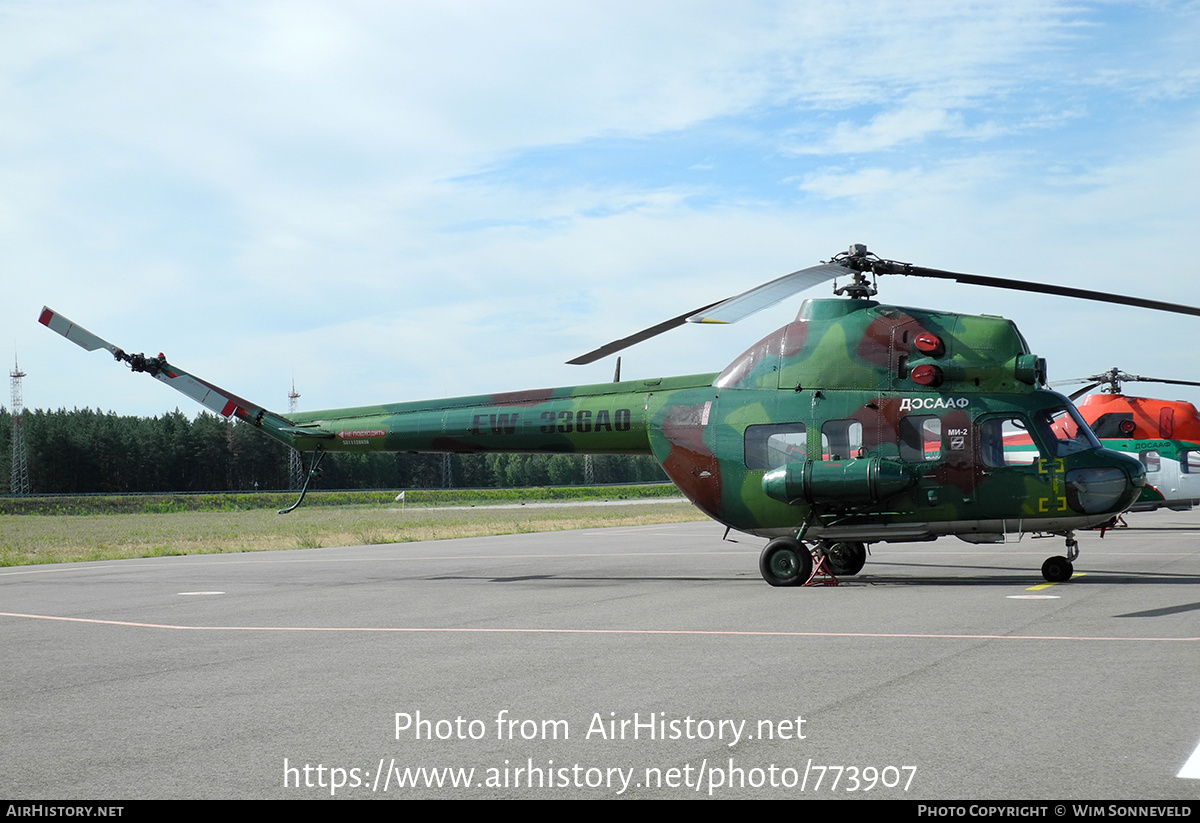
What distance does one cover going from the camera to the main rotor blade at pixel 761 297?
1438cm

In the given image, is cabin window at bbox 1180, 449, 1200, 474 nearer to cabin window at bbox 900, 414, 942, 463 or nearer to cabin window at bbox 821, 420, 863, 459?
cabin window at bbox 900, 414, 942, 463

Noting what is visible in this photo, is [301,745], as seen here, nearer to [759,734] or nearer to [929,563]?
[759,734]

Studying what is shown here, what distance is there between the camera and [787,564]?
53.2ft

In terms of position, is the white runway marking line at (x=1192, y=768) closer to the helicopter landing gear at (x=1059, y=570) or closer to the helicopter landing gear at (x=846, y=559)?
the helicopter landing gear at (x=1059, y=570)

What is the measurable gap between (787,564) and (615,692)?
29.1 feet

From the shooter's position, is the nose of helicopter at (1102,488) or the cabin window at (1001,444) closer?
the nose of helicopter at (1102,488)

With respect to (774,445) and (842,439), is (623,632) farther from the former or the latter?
(842,439)

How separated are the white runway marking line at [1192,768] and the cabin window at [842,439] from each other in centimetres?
1053

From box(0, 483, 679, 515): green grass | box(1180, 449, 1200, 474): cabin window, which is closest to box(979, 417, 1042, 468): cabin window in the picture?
box(1180, 449, 1200, 474): cabin window

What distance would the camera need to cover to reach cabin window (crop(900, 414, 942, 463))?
15.8m

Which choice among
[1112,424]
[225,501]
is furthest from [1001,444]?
[225,501]

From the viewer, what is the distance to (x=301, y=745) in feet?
20.6

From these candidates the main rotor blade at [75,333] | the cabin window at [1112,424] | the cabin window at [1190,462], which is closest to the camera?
the main rotor blade at [75,333]

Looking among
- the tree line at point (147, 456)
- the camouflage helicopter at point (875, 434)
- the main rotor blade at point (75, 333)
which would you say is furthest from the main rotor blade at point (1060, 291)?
the tree line at point (147, 456)
